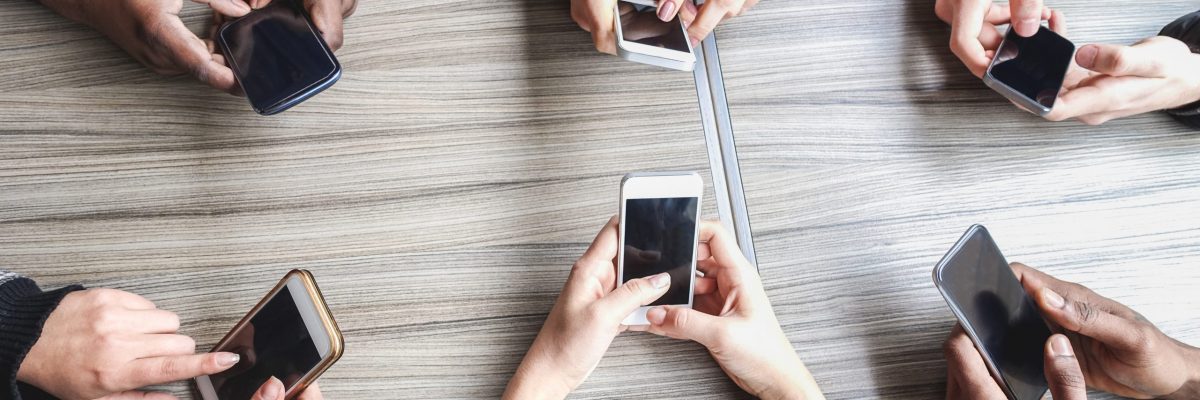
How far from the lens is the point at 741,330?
34.0 inches

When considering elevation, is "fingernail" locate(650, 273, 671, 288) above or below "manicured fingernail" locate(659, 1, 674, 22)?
below

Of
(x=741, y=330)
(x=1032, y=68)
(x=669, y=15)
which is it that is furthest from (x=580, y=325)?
(x=1032, y=68)

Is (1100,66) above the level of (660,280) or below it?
above

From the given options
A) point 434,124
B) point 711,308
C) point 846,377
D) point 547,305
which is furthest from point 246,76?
point 846,377

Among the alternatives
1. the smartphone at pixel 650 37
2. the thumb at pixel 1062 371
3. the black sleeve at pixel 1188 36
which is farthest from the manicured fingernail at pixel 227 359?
the black sleeve at pixel 1188 36

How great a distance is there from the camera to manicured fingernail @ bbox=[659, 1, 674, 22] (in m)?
1.01

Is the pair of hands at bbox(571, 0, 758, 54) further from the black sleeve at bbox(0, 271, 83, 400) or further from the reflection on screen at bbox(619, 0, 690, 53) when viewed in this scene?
the black sleeve at bbox(0, 271, 83, 400)

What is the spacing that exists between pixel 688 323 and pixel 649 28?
1.33 feet

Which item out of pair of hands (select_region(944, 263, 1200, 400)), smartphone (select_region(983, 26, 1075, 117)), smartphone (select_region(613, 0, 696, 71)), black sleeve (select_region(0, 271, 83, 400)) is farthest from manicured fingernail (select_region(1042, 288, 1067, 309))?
black sleeve (select_region(0, 271, 83, 400))

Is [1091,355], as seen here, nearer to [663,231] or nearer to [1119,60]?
[1119,60]

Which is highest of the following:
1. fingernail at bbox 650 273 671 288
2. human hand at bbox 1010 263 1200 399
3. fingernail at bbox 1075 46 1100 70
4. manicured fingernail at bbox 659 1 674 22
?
manicured fingernail at bbox 659 1 674 22

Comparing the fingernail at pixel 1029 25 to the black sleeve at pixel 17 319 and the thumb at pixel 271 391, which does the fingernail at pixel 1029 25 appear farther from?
the black sleeve at pixel 17 319

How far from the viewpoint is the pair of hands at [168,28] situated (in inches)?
38.1

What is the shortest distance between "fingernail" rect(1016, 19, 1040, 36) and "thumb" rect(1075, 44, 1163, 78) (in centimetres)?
7
